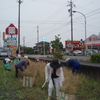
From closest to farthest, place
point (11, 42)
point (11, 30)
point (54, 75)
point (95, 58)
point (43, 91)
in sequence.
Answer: point (54, 75), point (43, 91), point (11, 30), point (11, 42), point (95, 58)

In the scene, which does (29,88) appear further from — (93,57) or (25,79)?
(93,57)

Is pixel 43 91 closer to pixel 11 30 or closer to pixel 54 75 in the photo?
pixel 54 75

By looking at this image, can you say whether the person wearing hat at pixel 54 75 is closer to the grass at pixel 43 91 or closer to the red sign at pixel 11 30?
the grass at pixel 43 91

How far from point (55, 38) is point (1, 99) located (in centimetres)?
1667

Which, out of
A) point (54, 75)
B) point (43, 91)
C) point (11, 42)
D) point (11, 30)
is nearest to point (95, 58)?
point (11, 42)

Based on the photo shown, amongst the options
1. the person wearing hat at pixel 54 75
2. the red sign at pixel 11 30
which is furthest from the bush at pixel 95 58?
the person wearing hat at pixel 54 75

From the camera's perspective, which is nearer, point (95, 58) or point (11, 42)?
point (11, 42)

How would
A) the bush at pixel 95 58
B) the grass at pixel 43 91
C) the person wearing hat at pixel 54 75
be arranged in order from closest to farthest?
the person wearing hat at pixel 54 75, the grass at pixel 43 91, the bush at pixel 95 58

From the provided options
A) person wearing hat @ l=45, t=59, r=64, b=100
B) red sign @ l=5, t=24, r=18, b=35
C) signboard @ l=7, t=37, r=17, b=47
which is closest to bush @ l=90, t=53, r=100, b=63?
signboard @ l=7, t=37, r=17, b=47

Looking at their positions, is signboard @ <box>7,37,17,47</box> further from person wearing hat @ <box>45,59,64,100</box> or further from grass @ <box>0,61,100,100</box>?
person wearing hat @ <box>45,59,64,100</box>

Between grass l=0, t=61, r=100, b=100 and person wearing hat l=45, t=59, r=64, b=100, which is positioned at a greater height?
person wearing hat l=45, t=59, r=64, b=100

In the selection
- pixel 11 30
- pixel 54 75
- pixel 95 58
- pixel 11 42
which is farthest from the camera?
pixel 95 58

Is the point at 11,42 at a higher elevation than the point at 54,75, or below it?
higher

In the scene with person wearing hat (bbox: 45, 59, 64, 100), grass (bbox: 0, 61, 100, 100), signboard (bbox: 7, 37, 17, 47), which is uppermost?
signboard (bbox: 7, 37, 17, 47)
